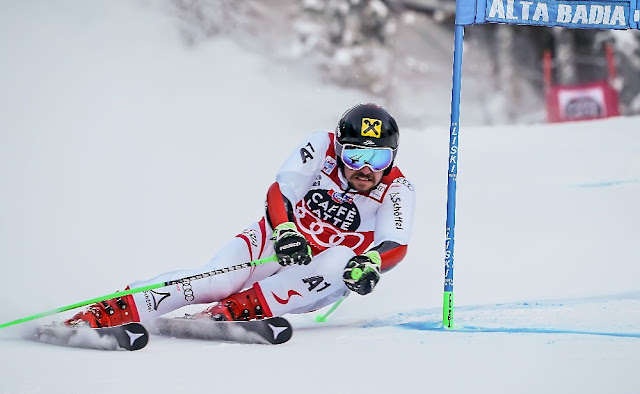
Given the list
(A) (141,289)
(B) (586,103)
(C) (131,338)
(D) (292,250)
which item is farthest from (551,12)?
(B) (586,103)

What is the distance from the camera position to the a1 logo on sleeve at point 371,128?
3.81m

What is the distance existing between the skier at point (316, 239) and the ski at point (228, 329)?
0.09 m

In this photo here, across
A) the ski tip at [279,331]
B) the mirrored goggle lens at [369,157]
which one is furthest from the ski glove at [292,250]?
the mirrored goggle lens at [369,157]

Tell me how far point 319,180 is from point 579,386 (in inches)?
70.2

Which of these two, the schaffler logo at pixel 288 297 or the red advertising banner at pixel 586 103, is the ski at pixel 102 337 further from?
the red advertising banner at pixel 586 103

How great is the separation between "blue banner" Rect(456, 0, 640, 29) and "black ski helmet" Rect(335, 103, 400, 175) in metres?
0.55

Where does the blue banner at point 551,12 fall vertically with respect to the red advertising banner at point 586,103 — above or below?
below

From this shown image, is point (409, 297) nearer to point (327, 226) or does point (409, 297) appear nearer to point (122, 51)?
point (327, 226)

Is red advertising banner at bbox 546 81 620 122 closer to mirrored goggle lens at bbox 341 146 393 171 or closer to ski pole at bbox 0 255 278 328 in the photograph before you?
mirrored goggle lens at bbox 341 146 393 171

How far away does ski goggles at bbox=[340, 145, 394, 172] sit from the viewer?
12.6 feet

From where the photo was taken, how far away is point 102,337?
3.20 meters

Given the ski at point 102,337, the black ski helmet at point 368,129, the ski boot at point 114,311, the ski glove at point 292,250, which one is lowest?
the ski at point 102,337

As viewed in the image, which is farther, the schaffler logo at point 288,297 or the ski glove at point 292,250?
the schaffler logo at point 288,297

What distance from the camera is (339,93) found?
1764cm
